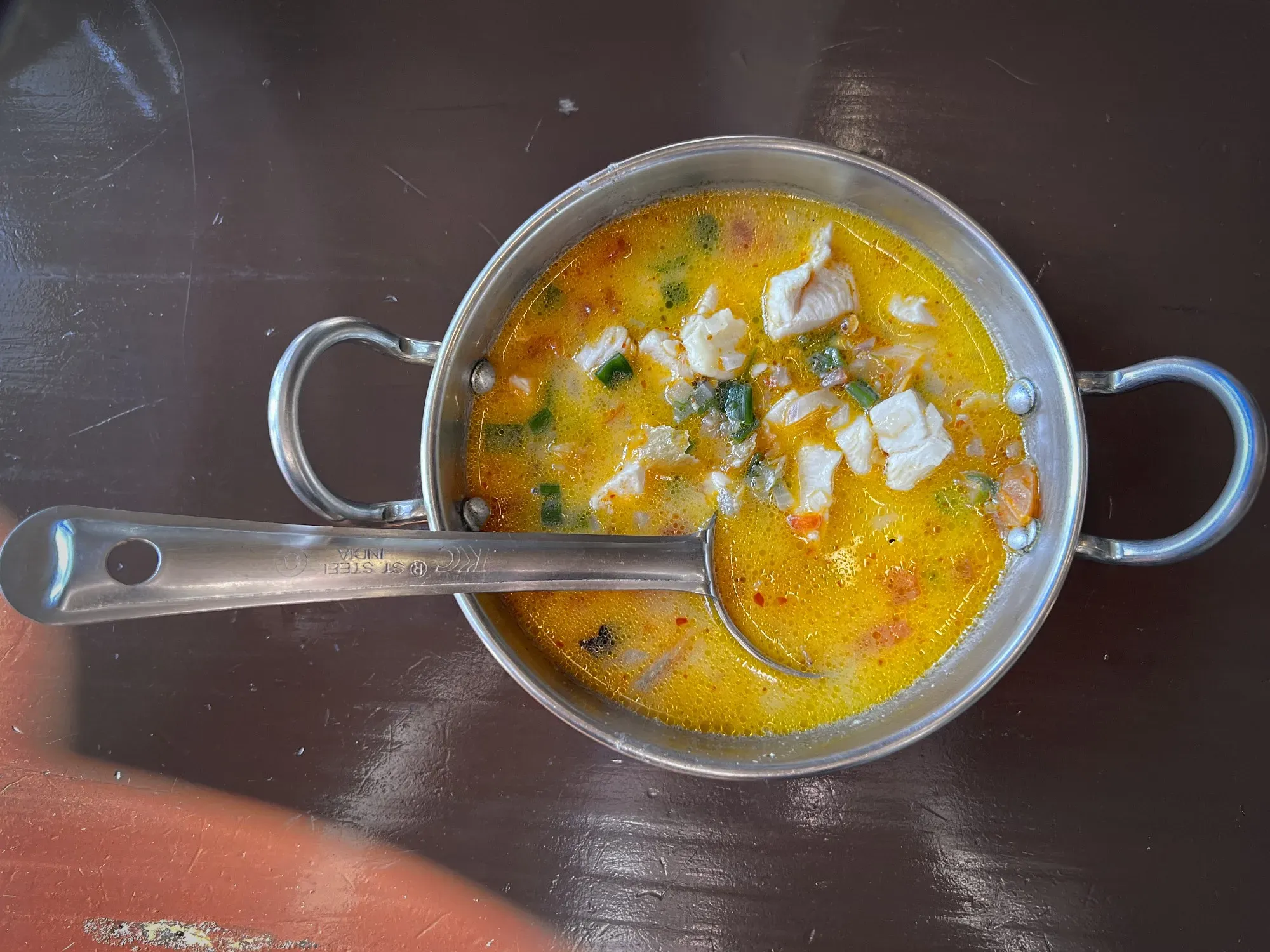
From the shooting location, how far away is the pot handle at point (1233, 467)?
3.90 ft

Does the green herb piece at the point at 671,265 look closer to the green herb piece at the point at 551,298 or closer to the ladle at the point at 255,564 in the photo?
the green herb piece at the point at 551,298

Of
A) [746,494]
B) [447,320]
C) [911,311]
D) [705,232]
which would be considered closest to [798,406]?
[746,494]

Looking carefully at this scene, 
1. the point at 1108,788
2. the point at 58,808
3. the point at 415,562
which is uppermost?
the point at 415,562

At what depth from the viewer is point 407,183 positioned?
1.75 metres

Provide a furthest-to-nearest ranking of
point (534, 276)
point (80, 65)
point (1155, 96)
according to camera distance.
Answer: point (80, 65), point (1155, 96), point (534, 276)

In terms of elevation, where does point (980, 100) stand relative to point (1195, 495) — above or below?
above

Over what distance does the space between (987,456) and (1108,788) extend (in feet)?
2.64

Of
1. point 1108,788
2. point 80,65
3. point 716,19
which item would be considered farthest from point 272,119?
point 1108,788

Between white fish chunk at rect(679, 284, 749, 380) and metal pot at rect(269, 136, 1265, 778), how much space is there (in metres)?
0.28

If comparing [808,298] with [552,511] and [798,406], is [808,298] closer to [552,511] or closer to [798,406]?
[798,406]

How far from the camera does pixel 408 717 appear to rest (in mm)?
1727

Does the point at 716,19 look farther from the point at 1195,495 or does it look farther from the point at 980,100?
the point at 1195,495

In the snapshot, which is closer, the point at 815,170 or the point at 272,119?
the point at 815,170

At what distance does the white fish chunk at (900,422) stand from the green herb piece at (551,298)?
69 centimetres
